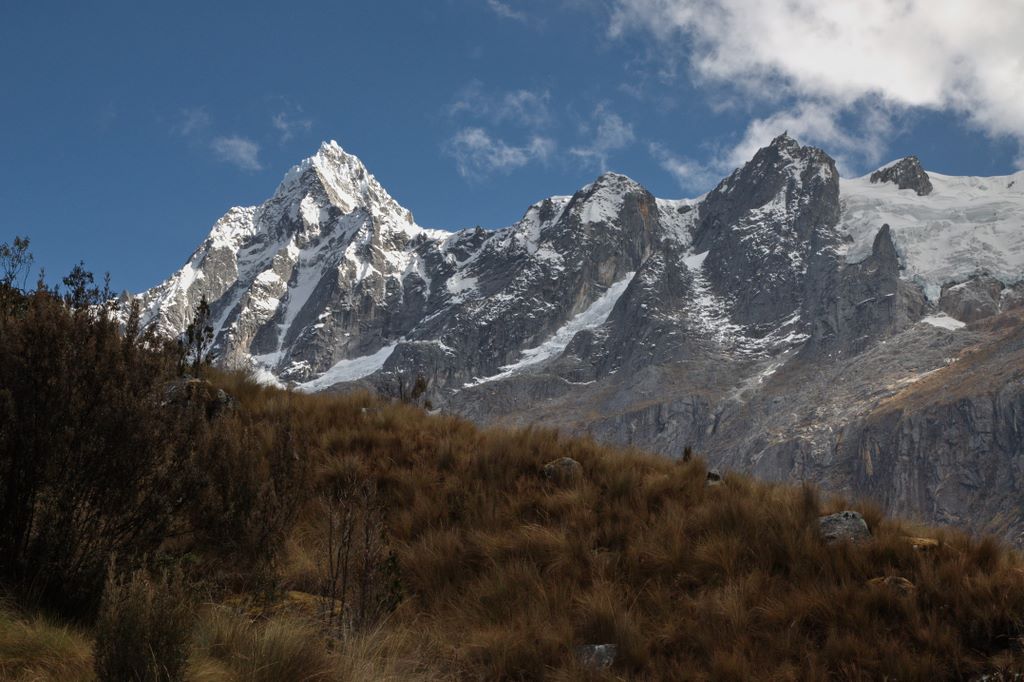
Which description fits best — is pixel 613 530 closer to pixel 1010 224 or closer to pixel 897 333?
pixel 897 333

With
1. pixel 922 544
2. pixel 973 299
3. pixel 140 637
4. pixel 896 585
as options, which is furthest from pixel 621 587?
pixel 973 299

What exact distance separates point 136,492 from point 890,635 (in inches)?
198

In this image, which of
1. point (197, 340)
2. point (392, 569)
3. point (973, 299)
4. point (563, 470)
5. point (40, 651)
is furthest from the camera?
point (973, 299)

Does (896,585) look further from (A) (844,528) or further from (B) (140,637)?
(B) (140,637)

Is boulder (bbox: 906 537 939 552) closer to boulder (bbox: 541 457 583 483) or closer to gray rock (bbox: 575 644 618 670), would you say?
gray rock (bbox: 575 644 618 670)

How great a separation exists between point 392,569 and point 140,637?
2536 millimetres

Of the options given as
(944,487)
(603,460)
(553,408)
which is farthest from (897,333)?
(603,460)

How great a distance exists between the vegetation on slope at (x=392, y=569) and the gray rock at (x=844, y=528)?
0.72 ft

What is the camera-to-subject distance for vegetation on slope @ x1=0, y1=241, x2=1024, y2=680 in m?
3.90

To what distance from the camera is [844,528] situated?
20.3ft

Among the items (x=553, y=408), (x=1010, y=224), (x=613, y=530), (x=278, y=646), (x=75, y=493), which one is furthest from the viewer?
(x=553, y=408)

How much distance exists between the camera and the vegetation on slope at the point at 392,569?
3902 mm

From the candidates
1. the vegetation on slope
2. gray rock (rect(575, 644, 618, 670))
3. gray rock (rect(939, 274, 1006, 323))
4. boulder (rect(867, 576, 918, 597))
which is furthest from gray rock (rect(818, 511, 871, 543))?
gray rock (rect(939, 274, 1006, 323))

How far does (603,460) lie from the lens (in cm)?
829
